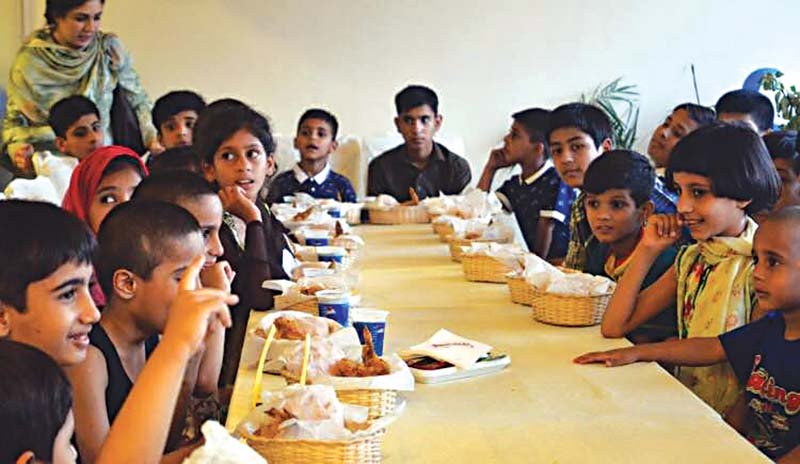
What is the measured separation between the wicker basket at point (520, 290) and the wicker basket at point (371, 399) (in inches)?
38.1

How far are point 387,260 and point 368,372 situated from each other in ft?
5.70

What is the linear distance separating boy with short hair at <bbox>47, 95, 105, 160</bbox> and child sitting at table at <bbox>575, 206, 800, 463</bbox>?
2.97 metres

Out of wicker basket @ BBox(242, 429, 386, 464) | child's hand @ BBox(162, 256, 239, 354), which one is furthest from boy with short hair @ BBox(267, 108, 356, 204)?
wicker basket @ BBox(242, 429, 386, 464)

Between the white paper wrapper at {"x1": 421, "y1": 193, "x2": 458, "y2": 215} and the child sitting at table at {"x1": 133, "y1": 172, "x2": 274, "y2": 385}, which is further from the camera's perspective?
the white paper wrapper at {"x1": 421, "y1": 193, "x2": 458, "y2": 215}

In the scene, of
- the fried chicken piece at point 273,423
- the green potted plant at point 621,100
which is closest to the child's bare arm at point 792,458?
the fried chicken piece at point 273,423

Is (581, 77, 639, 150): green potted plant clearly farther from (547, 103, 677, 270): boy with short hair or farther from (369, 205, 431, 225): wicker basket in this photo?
(547, 103, 677, 270): boy with short hair

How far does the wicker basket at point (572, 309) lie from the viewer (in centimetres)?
231

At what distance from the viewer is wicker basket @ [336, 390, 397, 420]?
1540 millimetres

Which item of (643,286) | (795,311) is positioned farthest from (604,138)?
(795,311)

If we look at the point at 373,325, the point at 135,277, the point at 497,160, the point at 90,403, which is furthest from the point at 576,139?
the point at 90,403

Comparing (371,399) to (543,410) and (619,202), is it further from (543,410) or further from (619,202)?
(619,202)

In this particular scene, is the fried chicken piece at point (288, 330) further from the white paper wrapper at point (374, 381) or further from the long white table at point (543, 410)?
the white paper wrapper at point (374, 381)

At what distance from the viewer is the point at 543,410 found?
1.71 m

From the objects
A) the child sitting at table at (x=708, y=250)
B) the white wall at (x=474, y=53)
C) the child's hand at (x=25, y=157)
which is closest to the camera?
the child sitting at table at (x=708, y=250)
